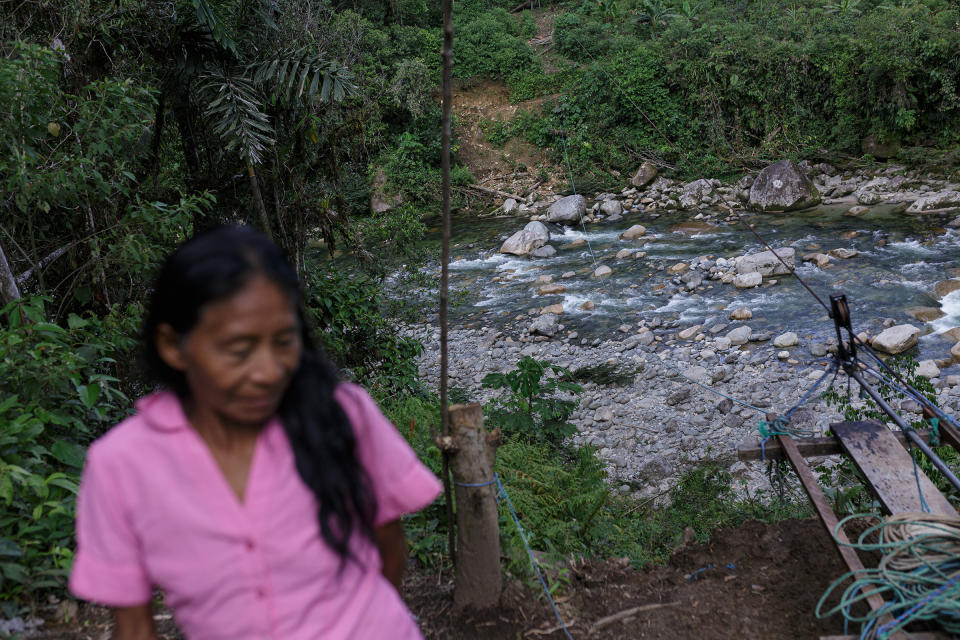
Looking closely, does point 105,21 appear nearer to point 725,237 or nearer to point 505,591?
point 505,591

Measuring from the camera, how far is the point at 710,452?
5031 mm

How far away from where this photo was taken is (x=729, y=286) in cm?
851

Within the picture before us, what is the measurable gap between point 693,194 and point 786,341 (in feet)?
20.4

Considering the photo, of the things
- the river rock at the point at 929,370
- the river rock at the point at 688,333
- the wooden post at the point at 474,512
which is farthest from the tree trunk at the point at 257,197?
the river rock at the point at 929,370

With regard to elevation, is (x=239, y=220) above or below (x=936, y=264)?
above

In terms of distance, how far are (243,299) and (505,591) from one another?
1.81 metres

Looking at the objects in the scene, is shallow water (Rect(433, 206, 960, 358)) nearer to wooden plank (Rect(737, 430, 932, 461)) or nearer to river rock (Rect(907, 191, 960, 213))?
river rock (Rect(907, 191, 960, 213))

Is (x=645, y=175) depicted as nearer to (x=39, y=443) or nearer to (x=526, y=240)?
(x=526, y=240)

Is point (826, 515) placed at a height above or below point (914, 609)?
below

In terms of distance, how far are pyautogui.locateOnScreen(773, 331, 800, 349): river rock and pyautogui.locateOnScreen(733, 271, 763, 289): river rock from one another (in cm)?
172

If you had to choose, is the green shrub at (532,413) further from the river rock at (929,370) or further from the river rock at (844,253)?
the river rock at (844,253)

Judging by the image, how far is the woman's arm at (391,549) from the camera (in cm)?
114

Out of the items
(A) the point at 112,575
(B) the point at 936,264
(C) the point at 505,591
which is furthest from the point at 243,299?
(B) the point at 936,264

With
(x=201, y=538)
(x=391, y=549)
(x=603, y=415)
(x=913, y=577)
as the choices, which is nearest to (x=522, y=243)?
(x=603, y=415)
